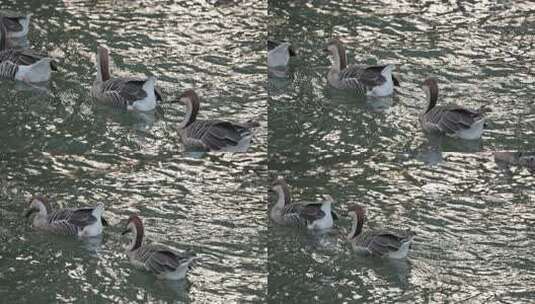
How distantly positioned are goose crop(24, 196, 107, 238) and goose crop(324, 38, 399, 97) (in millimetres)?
4072

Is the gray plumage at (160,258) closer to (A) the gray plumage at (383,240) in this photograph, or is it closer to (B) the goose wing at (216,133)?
(A) the gray plumage at (383,240)

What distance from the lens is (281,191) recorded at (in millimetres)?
14125

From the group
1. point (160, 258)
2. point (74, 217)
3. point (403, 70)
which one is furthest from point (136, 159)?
point (403, 70)

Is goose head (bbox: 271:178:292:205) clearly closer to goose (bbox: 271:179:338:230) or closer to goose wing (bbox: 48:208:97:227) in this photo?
goose (bbox: 271:179:338:230)

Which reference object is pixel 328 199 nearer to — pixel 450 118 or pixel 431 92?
pixel 450 118

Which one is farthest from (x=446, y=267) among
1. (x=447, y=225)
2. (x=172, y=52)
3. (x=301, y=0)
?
(x=301, y=0)

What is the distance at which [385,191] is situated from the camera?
46.7 ft

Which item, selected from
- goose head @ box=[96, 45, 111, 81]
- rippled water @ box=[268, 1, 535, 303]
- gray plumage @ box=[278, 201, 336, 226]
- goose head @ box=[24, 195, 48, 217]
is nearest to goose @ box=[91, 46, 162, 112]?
goose head @ box=[96, 45, 111, 81]

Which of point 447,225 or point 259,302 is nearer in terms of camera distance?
point 259,302

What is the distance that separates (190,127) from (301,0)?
4695 millimetres

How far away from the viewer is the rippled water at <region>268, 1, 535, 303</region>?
12.6m

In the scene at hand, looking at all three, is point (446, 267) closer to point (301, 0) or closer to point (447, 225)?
A: point (447, 225)

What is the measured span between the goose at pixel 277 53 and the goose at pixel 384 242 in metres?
3.96

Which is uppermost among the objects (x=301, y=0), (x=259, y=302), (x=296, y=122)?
(x=301, y=0)
